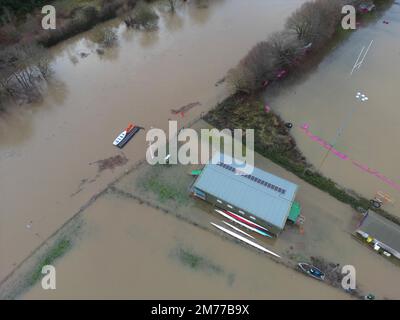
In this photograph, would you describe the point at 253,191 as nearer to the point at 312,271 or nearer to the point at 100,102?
the point at 312,271

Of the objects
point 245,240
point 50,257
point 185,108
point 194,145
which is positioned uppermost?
point 185,108

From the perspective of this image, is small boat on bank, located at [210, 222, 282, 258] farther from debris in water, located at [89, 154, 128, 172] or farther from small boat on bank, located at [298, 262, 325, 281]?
debris in water, located at [89, 154, 128, 172]

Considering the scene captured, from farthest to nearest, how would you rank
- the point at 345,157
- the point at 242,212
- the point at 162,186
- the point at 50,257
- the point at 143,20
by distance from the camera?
the point at 143,20 < the point at 345,157 < the point at 162,186 < the point at 242,212 < the point at 50,257

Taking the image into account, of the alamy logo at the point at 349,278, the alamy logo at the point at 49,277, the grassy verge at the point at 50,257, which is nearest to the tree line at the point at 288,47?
the alamy logo at the point at 349,278

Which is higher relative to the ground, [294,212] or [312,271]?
[294,212]

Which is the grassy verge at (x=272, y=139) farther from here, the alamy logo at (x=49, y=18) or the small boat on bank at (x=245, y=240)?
the alamy logo at (x=49, y=18)

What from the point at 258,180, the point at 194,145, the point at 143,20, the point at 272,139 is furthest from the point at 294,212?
the point at 143,20

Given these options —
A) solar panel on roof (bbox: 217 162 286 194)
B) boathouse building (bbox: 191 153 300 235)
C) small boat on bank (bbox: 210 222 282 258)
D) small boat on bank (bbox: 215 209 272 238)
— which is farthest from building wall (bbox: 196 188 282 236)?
solar panel on roof (bbox: 217 162 286 194)
